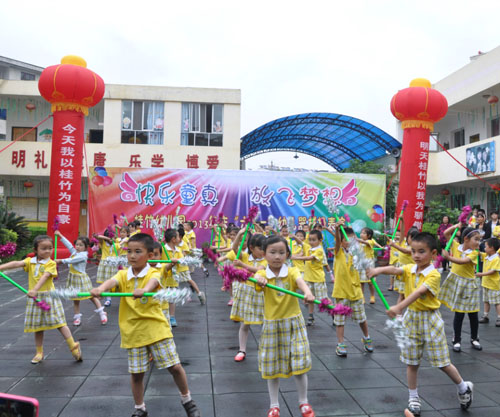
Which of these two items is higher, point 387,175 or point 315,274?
point 387,175

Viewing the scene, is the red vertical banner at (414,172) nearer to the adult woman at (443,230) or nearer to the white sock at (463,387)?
the adult woman at (443,230)

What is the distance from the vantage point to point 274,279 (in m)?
3.49

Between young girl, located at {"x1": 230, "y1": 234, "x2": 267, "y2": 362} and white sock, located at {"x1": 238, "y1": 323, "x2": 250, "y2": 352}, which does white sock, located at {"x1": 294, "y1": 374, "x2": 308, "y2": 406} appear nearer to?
young girl, located at {"x1": 230, "y1": 234, "x2": 267, "y2": 362}

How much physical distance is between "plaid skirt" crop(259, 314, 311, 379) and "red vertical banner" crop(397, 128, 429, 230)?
11620 mm

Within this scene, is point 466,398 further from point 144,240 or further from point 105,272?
point 105,272

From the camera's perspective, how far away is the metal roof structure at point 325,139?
20.8 m

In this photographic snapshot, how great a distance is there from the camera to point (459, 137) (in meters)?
20.2

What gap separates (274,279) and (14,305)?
21.6 feet

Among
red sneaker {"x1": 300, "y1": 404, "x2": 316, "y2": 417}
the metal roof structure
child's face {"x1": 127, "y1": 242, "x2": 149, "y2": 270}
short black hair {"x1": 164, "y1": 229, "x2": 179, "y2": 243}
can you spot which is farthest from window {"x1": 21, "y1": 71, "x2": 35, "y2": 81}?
red sneaker {"x1": 300, "y1": 404, "x2": 316, "y2": 417}

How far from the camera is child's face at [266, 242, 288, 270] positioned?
3434 mm

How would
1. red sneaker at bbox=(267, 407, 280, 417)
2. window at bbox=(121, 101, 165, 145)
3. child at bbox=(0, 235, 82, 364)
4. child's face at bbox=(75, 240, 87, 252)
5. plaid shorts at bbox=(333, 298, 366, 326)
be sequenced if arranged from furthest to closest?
Answer: window at bbox=(121, 101, 165, 145) → child's face at bbox=(75, 240, 87, 252) → plaid shorts at bbox=(333, 298, 366, 326) → child at bbox=(0, 235, 82, 364) → red sneaker at bbox=(267, 407, 280, 417)

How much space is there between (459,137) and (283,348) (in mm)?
19792

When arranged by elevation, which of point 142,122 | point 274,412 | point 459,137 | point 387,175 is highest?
point 142,122

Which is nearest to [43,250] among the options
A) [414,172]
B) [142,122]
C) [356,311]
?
[356,311]
